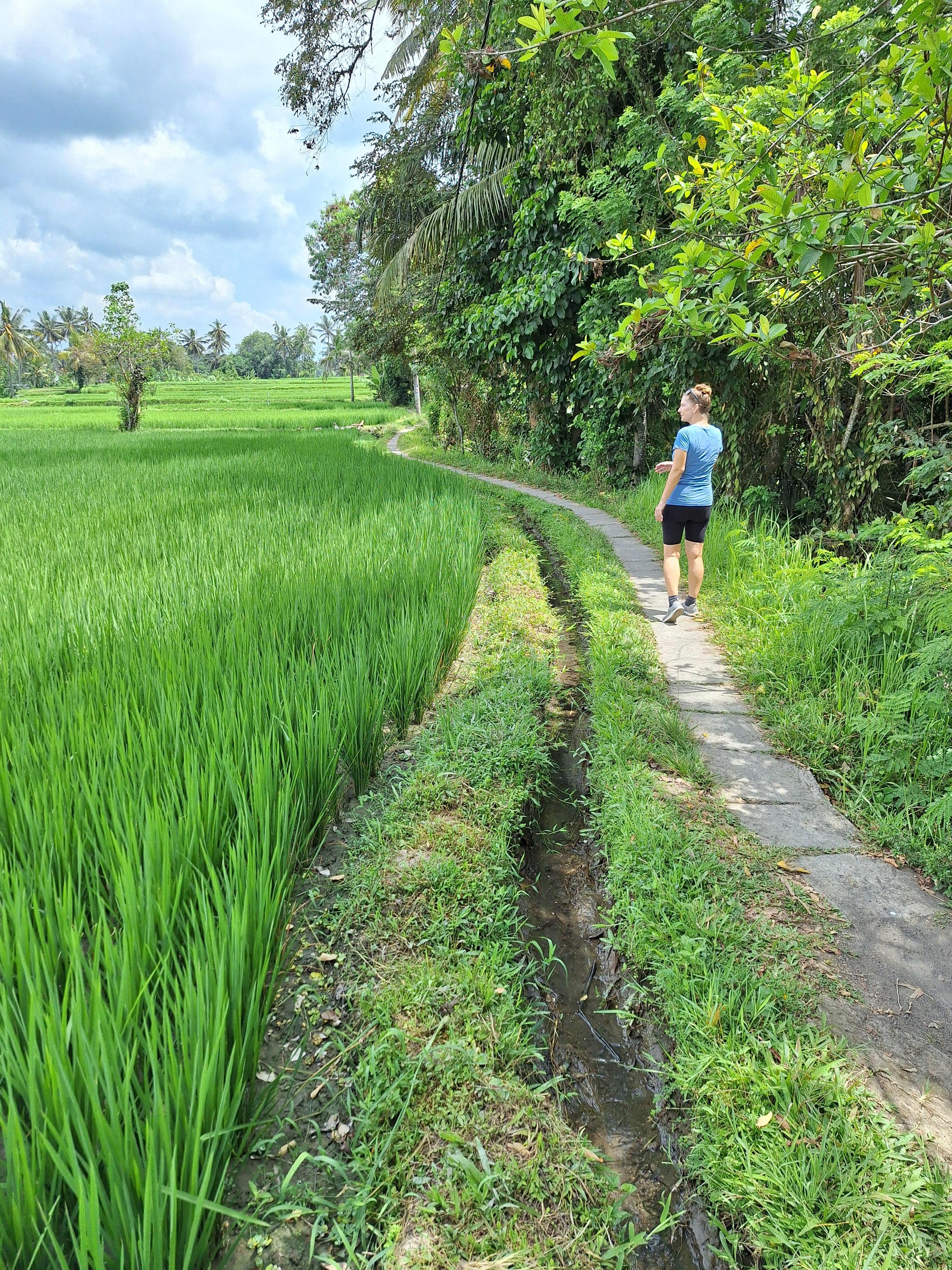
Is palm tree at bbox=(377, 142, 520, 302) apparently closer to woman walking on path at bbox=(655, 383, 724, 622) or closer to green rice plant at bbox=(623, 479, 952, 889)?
woman walking on path at bbox=(655, 383, 724, 622)

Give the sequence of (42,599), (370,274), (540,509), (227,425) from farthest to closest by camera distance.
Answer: (227,425) → (370,274) → (540,509) → (42,599)

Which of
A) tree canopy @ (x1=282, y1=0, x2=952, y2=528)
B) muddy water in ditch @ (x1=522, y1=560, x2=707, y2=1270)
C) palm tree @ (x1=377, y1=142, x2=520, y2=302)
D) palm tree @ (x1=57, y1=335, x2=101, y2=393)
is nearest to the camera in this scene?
muddy water in ditch @ (x1=522, y1=560, x2=707, y2=1270)

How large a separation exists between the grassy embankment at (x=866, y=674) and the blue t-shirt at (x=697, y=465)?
536 millimetres

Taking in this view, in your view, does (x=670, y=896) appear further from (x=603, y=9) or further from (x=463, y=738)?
(x=603, y=9)

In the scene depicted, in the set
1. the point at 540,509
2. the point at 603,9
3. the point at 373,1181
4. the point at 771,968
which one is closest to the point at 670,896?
the point at 771,968

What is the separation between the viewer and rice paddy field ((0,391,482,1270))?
3.37 feet

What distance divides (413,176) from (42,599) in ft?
35.7

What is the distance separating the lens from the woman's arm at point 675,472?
3.86m

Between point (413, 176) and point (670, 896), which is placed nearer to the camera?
point (670, 896)

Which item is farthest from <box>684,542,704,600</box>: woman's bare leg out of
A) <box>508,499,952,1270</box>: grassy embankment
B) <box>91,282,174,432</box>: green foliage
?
<box>91,282,174,432</box>: green foliage

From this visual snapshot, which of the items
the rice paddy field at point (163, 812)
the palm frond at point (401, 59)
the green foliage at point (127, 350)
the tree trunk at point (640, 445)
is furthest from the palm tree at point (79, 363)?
the rice paddy field at point (163, 812)

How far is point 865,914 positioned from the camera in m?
1.88

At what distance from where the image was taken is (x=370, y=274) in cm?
1488

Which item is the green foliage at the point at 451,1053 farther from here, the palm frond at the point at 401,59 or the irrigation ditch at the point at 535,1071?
the palm frond at the point at 401,59
